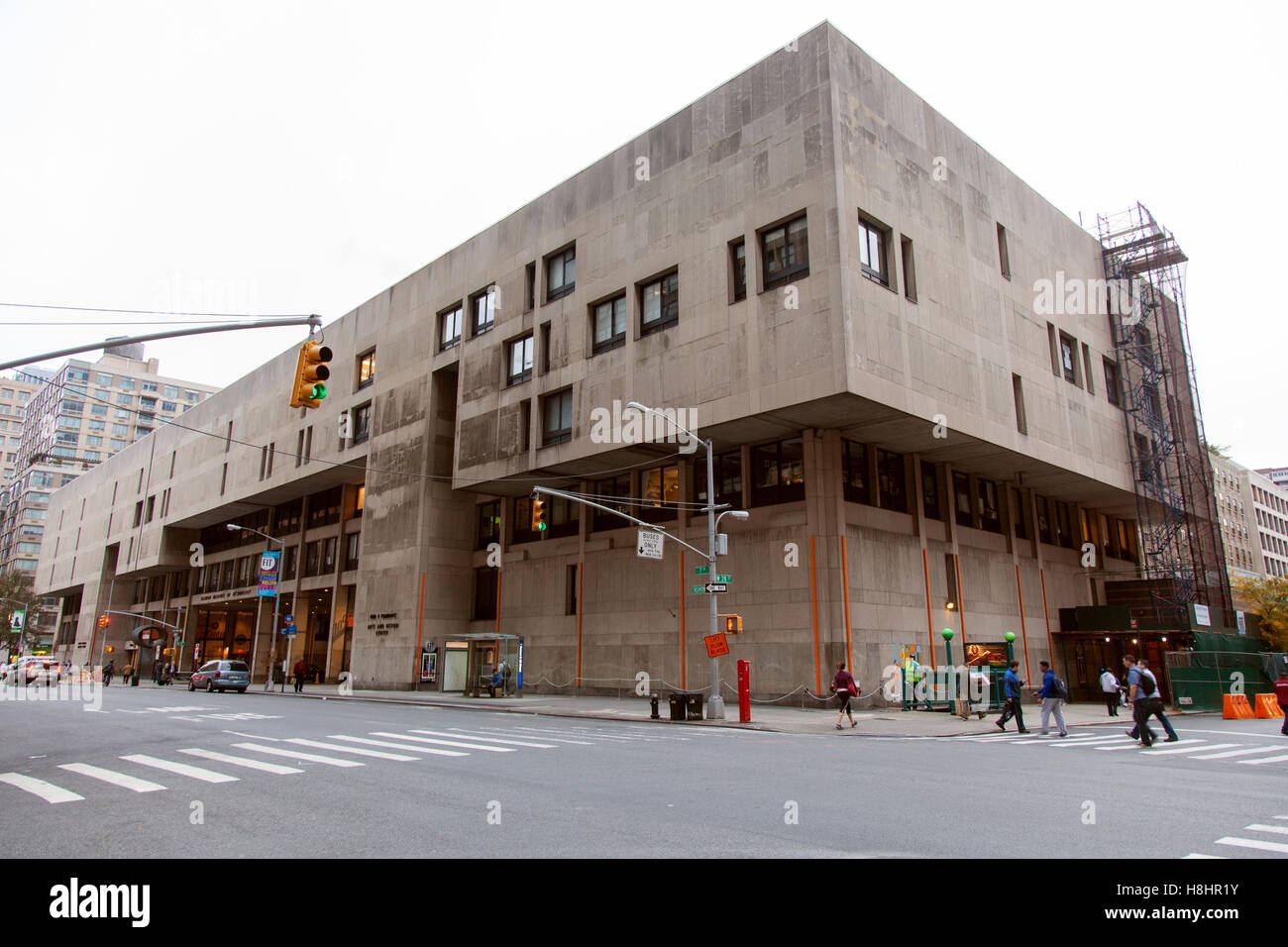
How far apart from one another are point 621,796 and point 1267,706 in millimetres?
28983

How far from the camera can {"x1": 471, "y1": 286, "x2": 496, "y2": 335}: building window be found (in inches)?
1743

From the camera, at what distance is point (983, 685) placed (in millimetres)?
30891

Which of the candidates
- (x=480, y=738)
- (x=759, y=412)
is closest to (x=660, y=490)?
(x=759, y=412)

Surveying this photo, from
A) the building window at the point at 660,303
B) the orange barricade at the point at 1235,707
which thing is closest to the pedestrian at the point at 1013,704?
the orange barricade at the point at 1235,707

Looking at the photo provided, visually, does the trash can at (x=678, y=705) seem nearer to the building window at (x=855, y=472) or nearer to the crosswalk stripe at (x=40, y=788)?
the building window at (x=855, y=472)

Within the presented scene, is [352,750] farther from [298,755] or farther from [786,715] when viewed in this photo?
Answer: [786,715]

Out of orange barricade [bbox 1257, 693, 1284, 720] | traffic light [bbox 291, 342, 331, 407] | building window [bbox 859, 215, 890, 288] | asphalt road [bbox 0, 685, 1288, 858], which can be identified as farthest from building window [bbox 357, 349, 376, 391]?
orange barricade [bbox 1257, 693, 1284, 720]

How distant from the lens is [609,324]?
37.5m

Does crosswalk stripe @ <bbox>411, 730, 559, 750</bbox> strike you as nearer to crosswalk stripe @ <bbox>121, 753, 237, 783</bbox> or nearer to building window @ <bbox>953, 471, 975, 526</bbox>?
crosswalk stripe @ <bbox>121, 753, 237, 783</bbox>

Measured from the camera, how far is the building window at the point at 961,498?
37.8 meters

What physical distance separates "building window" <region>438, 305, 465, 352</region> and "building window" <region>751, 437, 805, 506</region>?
851 inches
